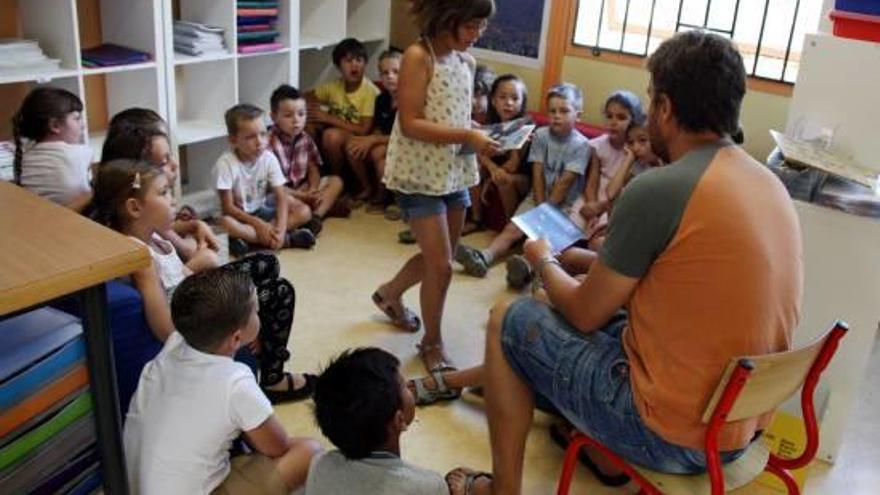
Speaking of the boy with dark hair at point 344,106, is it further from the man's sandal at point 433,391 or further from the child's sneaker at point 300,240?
the man's sandal at point 433,391

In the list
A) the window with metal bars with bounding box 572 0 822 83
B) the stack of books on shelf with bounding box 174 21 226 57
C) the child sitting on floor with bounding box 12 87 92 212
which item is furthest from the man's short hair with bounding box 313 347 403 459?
the window with metal bars with bounding box 572 0 822 83

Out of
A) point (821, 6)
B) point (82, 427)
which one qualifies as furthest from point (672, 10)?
point (82, 427)

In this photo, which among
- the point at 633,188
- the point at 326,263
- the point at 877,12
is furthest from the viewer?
the point at 326,263

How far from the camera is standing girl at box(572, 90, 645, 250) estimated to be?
3314 mm

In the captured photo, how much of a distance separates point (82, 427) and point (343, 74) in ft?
9.93

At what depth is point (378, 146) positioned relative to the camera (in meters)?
3.92

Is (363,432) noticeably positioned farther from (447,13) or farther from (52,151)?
(52,151)

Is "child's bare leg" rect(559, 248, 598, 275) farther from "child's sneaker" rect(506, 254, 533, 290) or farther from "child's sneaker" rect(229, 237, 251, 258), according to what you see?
"child's sneaker" rect(229, 237, 251, 258)

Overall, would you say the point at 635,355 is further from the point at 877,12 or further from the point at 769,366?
the point at 877,12

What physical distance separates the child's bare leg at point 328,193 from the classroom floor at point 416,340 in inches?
3.4

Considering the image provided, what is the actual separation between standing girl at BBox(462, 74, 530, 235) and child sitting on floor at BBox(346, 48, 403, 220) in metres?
0.42

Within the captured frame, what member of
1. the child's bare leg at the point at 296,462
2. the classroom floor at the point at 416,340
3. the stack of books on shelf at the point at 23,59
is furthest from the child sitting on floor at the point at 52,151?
the child's bare leg at the point at 296,462

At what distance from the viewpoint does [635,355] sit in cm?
150

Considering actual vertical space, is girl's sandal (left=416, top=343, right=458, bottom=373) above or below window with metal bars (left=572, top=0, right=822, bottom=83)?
below
